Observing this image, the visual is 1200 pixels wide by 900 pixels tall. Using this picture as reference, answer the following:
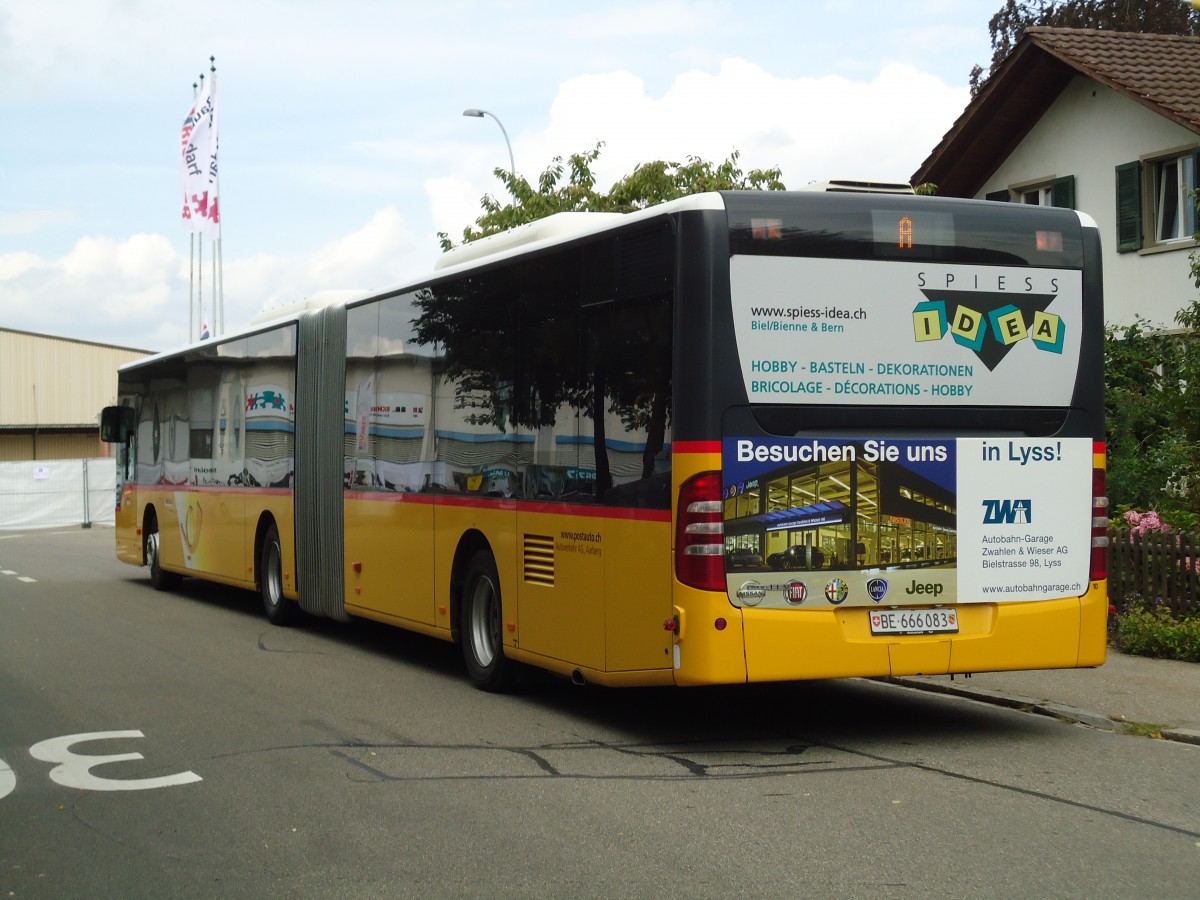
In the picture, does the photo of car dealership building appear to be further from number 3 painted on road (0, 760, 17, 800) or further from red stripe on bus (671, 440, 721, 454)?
number 3 painted on road (0, 760, 17, 800)

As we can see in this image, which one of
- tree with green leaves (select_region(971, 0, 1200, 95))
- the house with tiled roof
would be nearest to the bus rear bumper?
the house with tiled roof

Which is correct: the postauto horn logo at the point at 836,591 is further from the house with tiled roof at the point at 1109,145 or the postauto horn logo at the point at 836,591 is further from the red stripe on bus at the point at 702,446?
the house with tiled roof at the point at 1109,145

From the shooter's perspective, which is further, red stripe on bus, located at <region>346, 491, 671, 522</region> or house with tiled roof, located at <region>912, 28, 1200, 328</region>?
house with tiled roof, located at <region>912, 28, 1200, 328</region>

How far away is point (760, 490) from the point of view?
8344 mm

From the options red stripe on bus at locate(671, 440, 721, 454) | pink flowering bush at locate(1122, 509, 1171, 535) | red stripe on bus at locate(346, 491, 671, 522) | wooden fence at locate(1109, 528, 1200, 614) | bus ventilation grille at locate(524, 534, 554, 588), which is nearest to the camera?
red stripe on bus at locate(671, 440, 721, 454)

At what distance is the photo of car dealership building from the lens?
8336 mm

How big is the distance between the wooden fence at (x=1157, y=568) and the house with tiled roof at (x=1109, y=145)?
962cm

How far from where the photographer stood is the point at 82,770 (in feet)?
26.8

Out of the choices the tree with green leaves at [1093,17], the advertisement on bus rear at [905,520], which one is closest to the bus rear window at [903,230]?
the advertisement on bus rear at [905,520]

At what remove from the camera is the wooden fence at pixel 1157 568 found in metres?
12.9

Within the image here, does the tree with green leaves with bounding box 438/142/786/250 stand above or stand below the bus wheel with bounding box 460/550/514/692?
above

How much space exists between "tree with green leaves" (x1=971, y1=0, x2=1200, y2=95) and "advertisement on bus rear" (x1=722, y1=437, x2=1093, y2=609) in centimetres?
2855

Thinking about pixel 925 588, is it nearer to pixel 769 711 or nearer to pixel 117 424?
pixel 769 711

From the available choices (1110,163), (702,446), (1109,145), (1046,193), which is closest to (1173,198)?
(1110,163)
